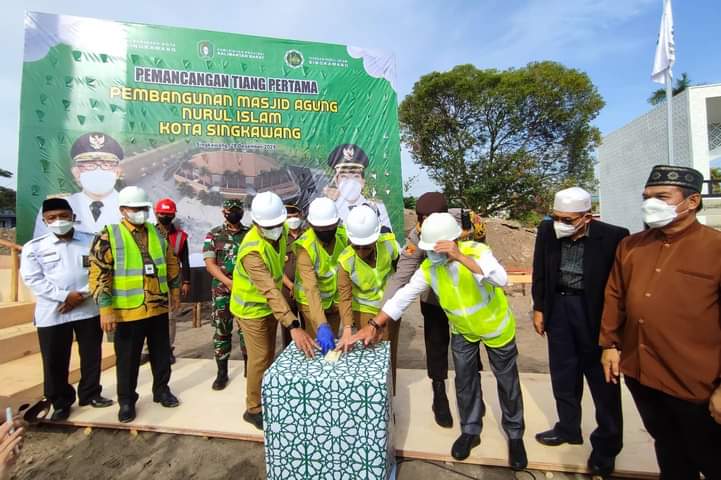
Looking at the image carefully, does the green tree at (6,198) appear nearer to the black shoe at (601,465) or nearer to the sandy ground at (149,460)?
the sandy ground at (149,460)

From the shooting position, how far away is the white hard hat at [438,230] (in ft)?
6.86

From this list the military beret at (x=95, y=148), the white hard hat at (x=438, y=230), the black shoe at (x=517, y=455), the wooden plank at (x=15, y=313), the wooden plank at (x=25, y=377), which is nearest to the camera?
the white hard hat at (x=438, y=230)

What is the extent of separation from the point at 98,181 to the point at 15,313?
8.79 ft

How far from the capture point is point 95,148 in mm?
6488

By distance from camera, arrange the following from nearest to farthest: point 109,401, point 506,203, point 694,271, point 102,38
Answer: point 694,271 → point 109,401 → point 102,38 → point 506,203

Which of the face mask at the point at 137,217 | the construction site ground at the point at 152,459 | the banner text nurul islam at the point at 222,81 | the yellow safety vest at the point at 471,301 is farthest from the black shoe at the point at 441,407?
the banner text nurul islam at the point at 222,81

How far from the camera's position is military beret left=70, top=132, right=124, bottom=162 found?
6406 mm

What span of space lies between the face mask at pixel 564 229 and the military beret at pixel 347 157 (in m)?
5.27

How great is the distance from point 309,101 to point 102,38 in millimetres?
3527

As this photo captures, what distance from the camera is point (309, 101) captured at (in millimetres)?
7137

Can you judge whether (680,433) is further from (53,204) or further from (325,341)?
(53,204)

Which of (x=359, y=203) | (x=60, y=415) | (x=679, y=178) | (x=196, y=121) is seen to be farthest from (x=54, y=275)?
(x=359, y=203)

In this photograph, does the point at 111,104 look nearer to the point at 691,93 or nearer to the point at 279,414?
the point at 279,414

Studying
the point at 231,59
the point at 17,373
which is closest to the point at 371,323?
the point at 17,373
